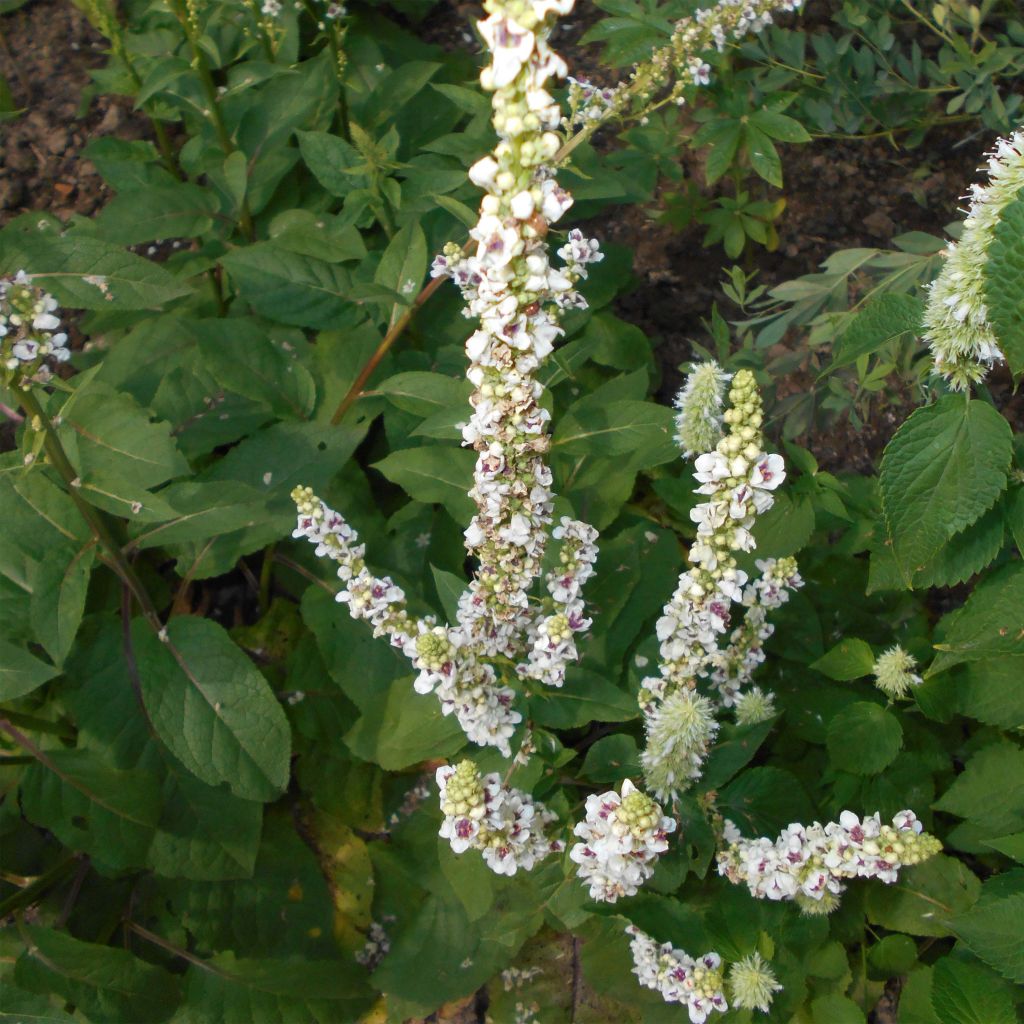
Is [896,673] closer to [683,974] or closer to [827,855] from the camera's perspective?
[827,855]

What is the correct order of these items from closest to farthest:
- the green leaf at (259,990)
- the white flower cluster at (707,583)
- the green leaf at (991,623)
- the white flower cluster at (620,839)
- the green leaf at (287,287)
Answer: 1. the white flower cluster at (707,583)
2. the white flower cluster at (620,839)
3. the green leaf at (991,623)
4. the green leaf at (259,990)
5. the green leaf at (287,287)

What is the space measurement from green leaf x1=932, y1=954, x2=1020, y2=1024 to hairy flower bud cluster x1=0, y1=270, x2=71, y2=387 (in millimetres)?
2474

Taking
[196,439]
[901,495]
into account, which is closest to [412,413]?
[196,439]

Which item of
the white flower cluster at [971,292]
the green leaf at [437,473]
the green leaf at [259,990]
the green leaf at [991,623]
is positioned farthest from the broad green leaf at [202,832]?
the white flower cluster at [971,292]

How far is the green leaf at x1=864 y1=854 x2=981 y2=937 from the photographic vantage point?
260 centimetres

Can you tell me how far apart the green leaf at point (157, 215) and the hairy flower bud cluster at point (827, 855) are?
9.14 feet

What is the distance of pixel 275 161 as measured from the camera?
3609 millimetres

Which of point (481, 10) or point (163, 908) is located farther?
point (481, 10)

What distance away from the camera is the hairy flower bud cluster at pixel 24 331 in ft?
6.64

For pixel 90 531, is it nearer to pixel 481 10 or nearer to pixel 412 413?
pixel 412 413

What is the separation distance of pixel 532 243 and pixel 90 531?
189 cm

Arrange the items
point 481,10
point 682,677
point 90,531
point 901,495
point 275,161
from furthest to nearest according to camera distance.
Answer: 1. point 481,10
2. point 275,161
3. point 90,531
4. point 682,677
5. point 901,495

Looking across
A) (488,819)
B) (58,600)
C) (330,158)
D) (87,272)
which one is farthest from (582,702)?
(330,158)

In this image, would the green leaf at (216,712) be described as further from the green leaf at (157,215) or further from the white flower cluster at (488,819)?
the green leaf at (157,215)
